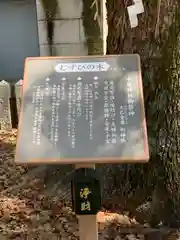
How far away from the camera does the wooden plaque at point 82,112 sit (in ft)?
10.8

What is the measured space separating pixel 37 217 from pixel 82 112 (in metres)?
1.82

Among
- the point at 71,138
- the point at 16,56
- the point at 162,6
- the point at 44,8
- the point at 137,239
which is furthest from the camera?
the point at 16,56

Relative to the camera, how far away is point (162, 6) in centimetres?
428

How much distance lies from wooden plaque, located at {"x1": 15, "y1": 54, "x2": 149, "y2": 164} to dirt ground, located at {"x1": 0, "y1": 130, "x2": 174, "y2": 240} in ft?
5.08

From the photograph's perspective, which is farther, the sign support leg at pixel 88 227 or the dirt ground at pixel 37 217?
the dirt ground at pixel 37 217

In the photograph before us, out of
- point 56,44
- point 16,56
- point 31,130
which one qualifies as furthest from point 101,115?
point 16,56

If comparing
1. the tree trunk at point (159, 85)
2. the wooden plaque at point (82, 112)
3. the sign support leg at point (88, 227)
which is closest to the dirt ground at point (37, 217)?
the tree trunk at point (159, 85)

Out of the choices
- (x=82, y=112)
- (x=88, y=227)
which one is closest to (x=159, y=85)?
(x=82, y=112)

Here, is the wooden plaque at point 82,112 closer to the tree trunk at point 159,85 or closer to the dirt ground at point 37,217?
the tree trunk at point 159,85

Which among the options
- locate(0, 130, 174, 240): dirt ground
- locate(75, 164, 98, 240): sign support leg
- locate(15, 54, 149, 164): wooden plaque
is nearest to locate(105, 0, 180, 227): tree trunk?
locate(0, 130, 174, 240): dirt ground

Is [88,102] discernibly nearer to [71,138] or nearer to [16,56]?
[71,138]

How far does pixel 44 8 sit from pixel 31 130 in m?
3.66

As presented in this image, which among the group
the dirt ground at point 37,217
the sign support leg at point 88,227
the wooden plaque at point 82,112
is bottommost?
the dirt ground at point 37,217

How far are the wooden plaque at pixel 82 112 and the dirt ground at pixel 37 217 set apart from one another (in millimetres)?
1549
